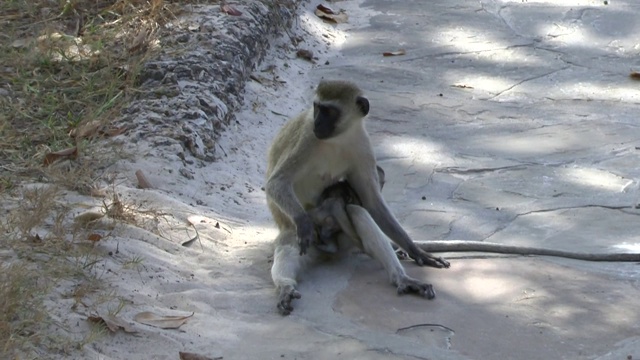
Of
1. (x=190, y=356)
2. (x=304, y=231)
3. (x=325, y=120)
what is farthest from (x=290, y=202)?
(x=190, y=356)

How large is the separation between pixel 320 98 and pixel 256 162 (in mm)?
1622

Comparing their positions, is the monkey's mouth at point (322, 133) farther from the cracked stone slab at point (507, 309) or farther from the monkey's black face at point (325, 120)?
the cracked stone slab at point (507, 309)

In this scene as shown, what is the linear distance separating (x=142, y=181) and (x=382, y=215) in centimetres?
149

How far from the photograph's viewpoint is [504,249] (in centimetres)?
604

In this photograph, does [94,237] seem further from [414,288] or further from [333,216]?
[414,288]

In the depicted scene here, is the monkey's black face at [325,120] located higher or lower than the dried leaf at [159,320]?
higher

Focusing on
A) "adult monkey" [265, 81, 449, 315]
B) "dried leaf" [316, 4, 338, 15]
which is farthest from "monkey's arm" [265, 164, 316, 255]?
"dried leaf" [316, 4, 338, 15]

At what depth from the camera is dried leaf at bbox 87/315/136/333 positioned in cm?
463

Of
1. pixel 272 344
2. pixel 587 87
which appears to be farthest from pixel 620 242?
pixel 587 87

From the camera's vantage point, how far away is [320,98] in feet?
19.6

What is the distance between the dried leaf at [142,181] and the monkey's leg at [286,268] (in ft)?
3.14

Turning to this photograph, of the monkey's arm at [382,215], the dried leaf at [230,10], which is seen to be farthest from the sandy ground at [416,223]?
the dried leaf at [230,10]

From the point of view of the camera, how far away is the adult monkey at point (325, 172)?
19.0ft

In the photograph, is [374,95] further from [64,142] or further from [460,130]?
[64,142]
